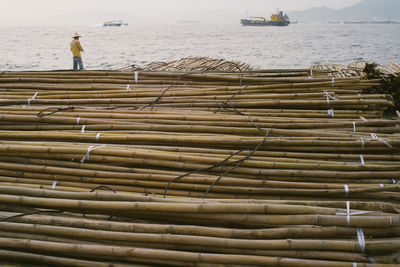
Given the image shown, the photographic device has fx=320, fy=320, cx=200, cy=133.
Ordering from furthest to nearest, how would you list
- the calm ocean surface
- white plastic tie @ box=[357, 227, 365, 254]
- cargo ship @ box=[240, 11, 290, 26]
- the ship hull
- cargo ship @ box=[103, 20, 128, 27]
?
cargo ship @ box=[103, 20, 128, 27]
the ship hull
cargo ship @ box=[240, 11, 290, 26]
the calm ocean surface
white plastic tie @ box=[357, 227, 365, 254]

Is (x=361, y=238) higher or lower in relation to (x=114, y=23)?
lower

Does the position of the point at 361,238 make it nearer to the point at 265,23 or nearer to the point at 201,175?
the point at 201,175

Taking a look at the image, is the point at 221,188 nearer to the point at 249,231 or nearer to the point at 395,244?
the point at 249,231

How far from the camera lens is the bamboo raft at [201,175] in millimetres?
2021

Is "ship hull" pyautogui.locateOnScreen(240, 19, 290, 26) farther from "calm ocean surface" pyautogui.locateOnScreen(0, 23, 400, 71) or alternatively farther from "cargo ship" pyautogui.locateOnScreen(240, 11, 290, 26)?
"calm ocean surface" pyautogui.locateOnScreen(0, 23, 400, 71)

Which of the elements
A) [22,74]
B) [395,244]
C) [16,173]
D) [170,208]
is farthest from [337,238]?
[22,74]

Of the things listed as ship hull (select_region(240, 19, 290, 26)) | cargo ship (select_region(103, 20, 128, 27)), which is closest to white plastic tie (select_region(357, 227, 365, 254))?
ship hull (select_region(240, 19, 290, 26))

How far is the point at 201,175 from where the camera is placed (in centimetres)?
270

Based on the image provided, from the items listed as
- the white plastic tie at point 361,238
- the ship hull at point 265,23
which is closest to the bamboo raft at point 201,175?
the white plastic tie at point 361,238

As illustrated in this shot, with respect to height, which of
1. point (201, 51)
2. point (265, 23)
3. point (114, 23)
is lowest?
point (201, 51)

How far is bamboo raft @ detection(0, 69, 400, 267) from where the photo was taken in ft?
6.63

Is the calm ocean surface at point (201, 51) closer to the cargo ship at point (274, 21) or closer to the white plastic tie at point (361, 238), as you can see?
the white plastic tie at point (361, 238)

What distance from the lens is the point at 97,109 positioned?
3.79m

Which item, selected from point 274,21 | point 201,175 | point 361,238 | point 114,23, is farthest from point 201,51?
point 114,23
